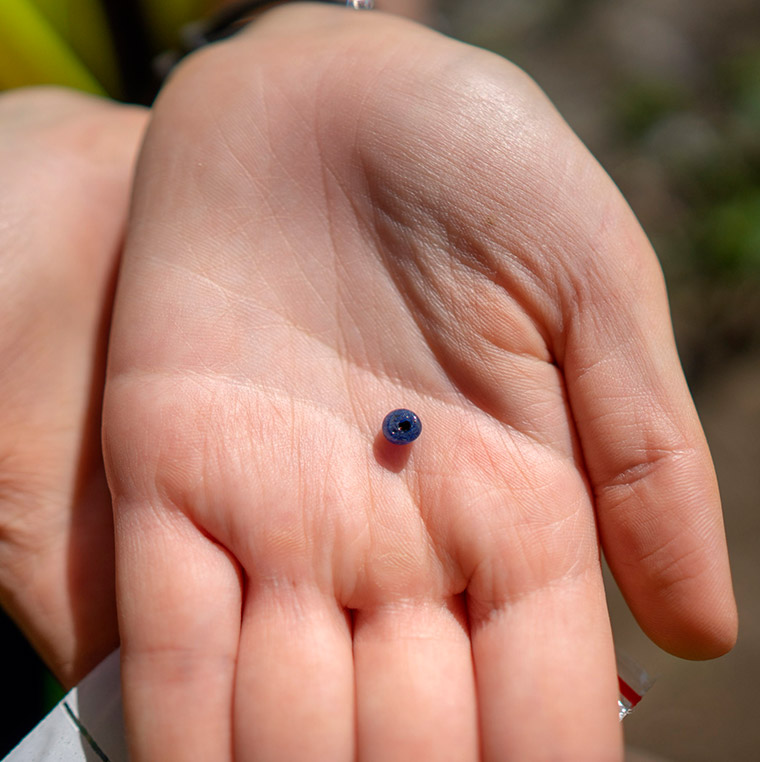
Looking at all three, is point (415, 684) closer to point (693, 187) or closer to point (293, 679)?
point (293, 679)

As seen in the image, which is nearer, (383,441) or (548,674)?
(548,674)

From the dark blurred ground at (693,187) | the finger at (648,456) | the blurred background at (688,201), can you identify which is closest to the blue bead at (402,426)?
the finger at (648,456)

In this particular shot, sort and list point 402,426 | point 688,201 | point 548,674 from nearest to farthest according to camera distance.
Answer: point 548,674 → point 402,426 → point 688,201

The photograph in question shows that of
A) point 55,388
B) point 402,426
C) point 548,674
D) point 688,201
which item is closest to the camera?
point 548,674

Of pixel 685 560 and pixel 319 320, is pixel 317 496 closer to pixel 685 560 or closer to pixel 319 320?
pixel 319 320

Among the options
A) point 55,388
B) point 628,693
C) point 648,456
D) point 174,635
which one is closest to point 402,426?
point 648,456

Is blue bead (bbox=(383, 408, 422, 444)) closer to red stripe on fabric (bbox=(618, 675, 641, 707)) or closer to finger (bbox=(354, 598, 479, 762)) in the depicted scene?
finger (bbox=(354, 598, 479, 762))
